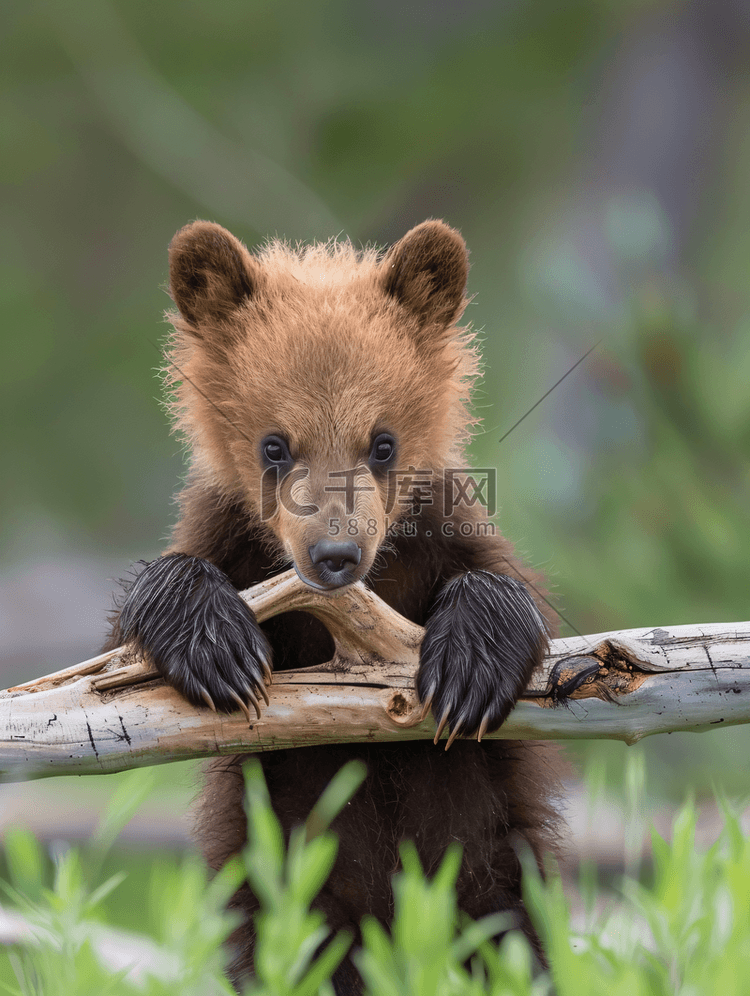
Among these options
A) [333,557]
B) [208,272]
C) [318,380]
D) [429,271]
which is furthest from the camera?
[429,271]

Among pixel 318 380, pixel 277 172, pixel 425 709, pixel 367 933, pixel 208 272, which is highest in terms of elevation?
pixel 277 172

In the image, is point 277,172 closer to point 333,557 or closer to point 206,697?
point 333,557

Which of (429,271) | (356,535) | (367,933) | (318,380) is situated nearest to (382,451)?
(318,380)

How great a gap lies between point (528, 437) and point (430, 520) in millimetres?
2595

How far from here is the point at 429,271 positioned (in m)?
2.71

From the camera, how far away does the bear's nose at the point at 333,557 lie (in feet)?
6.84

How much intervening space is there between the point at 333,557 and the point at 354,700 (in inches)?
12.0

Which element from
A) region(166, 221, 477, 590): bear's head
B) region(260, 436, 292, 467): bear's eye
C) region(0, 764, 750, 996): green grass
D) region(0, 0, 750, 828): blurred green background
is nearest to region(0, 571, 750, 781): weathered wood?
region(166, 221, 477, 590): bear's head

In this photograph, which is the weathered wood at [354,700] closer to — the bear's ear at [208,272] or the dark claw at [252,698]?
the dark claw at [252,698]

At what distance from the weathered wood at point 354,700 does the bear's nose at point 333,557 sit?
2.9 inches

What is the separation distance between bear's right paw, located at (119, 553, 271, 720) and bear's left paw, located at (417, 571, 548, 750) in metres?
0.37

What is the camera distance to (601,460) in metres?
4.73

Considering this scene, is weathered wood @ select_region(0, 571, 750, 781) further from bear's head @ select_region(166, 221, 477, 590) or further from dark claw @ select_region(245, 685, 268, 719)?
bear's head @ select_region(166, 221, 477, 590)

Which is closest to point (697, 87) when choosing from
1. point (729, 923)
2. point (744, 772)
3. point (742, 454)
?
point (742, 454)
